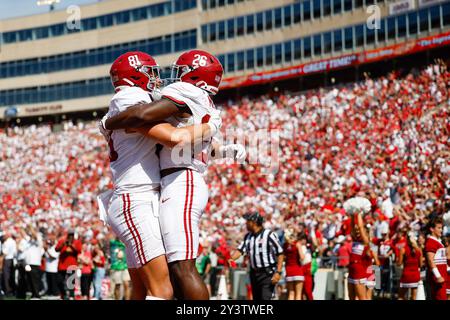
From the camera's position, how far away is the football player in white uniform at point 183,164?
16.2 feet

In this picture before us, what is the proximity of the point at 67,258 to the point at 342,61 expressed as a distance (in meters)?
29.9

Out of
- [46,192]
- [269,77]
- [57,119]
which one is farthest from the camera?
[57,119]

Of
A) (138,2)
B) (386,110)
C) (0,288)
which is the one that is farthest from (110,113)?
(138,2)

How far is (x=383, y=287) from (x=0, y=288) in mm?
9361

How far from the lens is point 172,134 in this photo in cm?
496

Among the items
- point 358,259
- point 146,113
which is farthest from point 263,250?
point 146,113

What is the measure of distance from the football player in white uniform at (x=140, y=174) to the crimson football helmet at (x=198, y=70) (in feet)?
0.66

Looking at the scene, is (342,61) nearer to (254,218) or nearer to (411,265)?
(411,265)

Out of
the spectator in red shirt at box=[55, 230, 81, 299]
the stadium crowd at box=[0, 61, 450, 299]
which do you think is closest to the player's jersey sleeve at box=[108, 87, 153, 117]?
the stadium crowd at box=[0, 61, 450, 299]

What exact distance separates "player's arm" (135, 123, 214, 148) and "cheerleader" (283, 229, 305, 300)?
29.4ft

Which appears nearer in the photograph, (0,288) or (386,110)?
(0,288)

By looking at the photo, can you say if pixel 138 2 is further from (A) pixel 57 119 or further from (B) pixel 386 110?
(B) pixel 386 110

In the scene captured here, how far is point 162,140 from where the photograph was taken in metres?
4.97

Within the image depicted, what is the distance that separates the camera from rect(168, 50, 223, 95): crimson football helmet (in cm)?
527
